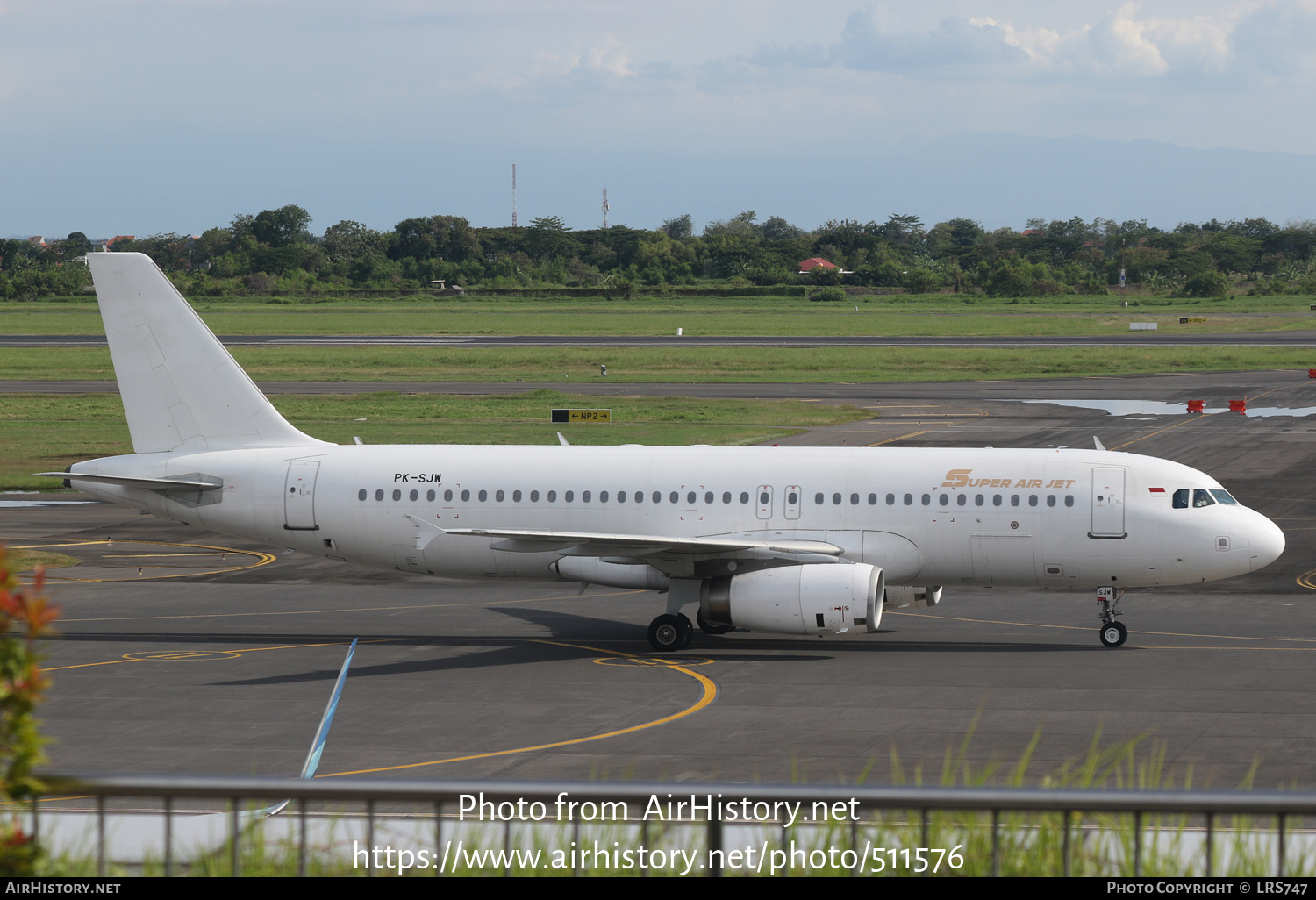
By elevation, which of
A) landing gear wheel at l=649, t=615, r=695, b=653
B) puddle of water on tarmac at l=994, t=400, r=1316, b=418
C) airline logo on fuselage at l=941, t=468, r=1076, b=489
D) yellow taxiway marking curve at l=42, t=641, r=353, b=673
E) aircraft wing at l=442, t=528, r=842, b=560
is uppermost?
airline logo on fuselage at l=941, t=468, r=1076, b=489

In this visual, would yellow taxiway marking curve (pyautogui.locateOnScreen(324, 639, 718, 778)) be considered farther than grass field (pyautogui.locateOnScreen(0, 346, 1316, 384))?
No

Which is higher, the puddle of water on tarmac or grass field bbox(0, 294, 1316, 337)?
grass field bbox(0, 294, 1316, 337)

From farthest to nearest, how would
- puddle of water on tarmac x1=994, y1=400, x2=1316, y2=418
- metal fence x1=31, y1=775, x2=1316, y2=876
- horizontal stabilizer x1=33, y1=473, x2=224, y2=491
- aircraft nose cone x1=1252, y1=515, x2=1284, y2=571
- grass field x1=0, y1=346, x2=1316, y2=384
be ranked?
1. grass field x1=0, y1=346, x2=1316, y2=384
2. puddle of water on tarmac x1=994, y1=400, x2=1316, y2=418
3. horizontal stabilizer x1=33, y1=473, x2=224, y2=491
4. aircraft nose cone x1=1252, y1=515, x2=1284, y2=571
5. metal fence x1=31, y1=775, x2=1316, y2=876

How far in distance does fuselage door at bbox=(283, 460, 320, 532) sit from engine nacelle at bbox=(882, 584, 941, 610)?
13320 millimetres

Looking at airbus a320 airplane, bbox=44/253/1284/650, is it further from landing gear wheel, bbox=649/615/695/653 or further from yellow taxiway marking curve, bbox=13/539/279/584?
yellow taxiway marking curve, bbox=13/539/279/584

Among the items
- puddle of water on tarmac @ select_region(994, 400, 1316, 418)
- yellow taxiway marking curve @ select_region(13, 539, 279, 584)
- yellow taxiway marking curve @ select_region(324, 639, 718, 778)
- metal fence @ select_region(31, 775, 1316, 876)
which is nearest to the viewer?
metal fence @ select_region(31, 775, 1316, 876)

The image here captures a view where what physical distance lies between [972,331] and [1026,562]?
360ft

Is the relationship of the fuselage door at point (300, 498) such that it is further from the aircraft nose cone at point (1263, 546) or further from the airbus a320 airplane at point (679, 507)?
the aircraft nose cone at point (1263, 546)

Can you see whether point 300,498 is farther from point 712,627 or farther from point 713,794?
point 713,794

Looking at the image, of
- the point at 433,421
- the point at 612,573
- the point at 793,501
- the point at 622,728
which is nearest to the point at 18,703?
the point at 622,728

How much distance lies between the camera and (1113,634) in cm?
3000

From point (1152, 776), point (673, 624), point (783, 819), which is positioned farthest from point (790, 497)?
point (783, 819)

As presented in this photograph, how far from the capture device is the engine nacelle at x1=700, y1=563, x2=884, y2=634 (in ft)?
91.9

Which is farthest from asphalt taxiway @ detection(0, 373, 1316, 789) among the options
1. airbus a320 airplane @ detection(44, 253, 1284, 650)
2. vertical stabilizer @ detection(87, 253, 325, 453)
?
vertical stabilizer @ detection(87, 253, 325, 453)
